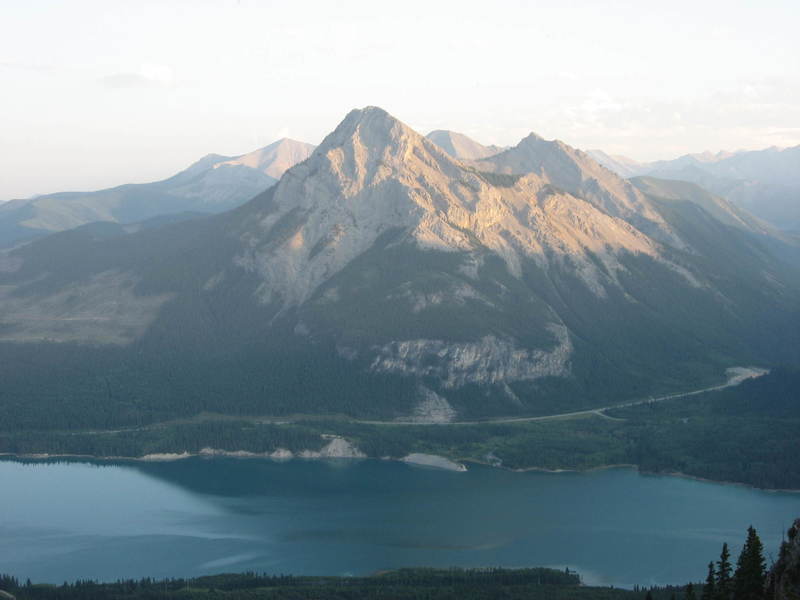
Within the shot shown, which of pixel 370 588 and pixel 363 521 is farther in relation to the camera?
pixel 363 521

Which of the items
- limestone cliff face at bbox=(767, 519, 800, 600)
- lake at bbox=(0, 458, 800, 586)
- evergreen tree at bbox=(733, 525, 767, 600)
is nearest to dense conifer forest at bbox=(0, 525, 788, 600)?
lake at bbox=(0, 458, 800, 586)

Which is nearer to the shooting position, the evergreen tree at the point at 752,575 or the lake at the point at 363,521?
the evergreen tree at the point at 752,575

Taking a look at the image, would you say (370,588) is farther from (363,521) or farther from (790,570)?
(790,570)

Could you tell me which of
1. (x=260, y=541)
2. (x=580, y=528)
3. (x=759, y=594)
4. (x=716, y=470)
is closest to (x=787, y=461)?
(x=716, y=470)

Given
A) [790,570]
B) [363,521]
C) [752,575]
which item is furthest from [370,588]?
[790,570]

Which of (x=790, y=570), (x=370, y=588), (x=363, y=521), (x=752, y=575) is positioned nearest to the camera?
(x=790, y=570)

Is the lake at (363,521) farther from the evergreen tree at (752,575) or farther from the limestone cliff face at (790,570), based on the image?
the limestone cliff face at (790,570)

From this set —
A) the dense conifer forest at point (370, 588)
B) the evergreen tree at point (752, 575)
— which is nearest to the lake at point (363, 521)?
the dense conifer forest at point (370, 588)
